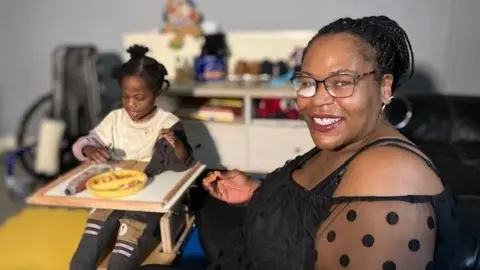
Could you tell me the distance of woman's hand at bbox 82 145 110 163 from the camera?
0.92 metres

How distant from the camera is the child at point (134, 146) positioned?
0.89 meters

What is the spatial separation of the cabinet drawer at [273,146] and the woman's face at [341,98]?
14cm

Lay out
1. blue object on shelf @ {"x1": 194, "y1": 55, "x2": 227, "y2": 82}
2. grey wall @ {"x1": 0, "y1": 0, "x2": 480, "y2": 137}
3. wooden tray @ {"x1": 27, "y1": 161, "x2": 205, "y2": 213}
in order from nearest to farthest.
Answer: wooden tray @ {"x1": 27, "y1": 161, "x2": 205, "y2": 213} → blue object on shelf @ {"x1": 194, "y1": 55, "x2": 227, "y2": 82} → grey wall @ {"x1": 0, "y1": 0, "x2": 480, "y2": 137}

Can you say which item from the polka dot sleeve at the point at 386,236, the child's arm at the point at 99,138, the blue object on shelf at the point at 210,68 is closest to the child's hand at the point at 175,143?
the child's arm at the point at 99,138

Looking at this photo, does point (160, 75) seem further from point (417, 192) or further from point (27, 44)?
point (27, 44)

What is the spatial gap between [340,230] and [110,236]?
41 cm

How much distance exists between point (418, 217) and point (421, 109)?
1712 millimetres

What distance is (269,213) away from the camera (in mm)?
840

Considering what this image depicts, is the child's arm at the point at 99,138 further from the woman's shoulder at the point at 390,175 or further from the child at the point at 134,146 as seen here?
the woman's shoulder at the point at 390,175

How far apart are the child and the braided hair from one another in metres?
0.29

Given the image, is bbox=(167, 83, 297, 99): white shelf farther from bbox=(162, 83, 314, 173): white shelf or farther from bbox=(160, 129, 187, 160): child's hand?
bbox=(160, 129, 187, 160): child's hand

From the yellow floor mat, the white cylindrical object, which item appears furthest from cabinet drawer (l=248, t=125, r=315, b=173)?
A: the white cylindrical object

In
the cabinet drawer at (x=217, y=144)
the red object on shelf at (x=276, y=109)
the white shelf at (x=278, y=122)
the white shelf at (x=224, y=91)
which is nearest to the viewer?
the cabinet drawer at (x=217, y=144)

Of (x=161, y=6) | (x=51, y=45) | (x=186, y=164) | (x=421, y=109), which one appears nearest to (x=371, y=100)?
(x=186, y=164)
